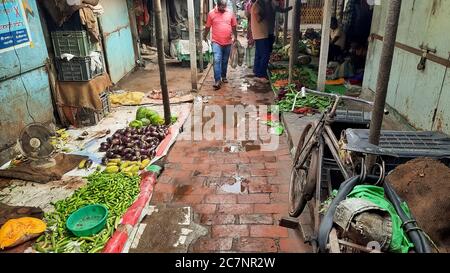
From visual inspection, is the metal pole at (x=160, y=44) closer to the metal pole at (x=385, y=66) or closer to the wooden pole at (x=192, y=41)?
the wooden pole at (x=192, y=41)

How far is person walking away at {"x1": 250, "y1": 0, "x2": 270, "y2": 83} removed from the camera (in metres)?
9.69

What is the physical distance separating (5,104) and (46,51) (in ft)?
5.21

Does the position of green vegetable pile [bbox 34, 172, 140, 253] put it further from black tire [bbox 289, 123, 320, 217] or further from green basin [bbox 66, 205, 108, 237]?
black tire [bbox 289, 123, 320, 217]

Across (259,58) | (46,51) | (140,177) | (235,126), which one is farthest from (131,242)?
(259,58)

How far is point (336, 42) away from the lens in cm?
1034

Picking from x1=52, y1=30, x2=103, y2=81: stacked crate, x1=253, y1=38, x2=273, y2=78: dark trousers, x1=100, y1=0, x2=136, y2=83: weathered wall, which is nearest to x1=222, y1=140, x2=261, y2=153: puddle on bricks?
x1=52, y1=30, x2=103, y2=81: stacked crate

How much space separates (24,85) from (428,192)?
6544 millimetres

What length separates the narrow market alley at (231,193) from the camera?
378cm

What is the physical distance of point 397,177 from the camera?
284 centimetres

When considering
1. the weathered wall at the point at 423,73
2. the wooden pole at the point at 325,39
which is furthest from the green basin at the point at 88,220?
the wooden pole at the point at 325,39

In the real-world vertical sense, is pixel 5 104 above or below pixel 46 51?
below

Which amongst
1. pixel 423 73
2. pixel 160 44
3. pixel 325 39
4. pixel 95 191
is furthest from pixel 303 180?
pixel 325 39

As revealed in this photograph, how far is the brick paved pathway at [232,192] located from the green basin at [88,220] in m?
0.82

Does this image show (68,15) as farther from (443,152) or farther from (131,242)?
(443,152)
